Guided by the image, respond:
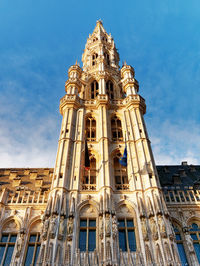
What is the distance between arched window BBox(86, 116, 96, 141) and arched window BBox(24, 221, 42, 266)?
1120cm

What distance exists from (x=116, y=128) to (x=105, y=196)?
11802 millimetres

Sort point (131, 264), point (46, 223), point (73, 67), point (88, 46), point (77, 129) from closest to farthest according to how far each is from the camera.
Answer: point (131, 264), point (46, 223), point (77, 129), point (73, 67), point (88, 46)

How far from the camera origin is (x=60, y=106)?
32.6 meters

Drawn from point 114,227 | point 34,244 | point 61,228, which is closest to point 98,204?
point 114,227

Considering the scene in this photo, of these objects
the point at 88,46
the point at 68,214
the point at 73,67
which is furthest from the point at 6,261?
the point at 88,46

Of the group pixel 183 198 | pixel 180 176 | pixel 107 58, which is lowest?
pixel 183 198

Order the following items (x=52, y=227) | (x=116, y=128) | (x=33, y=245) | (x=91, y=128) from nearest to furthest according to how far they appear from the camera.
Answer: (x=52, y=227) < (x=33, y=245) < (x=91, y=128) < (x=116, y=128)

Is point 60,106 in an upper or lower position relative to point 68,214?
upper

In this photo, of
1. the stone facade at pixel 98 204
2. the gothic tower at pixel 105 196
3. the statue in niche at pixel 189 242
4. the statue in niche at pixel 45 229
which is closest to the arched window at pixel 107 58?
the gothic tower at pixel 105 196

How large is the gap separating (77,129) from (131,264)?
15.6 metres

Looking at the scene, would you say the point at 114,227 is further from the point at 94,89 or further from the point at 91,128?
the point at 94,89

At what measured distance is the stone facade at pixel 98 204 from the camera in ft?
56.9

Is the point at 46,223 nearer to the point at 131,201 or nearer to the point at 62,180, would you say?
the point at 62,180

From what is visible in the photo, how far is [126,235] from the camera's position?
19.0m
